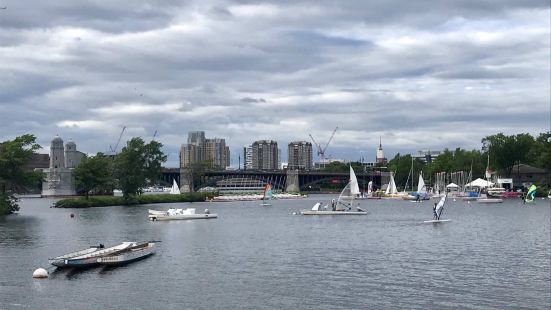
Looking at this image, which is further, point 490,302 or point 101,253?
point 101,253

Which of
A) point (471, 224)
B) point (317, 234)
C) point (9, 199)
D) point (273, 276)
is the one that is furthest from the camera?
point (9, 199)

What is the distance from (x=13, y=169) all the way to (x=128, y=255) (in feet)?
335

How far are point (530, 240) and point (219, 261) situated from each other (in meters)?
44.9

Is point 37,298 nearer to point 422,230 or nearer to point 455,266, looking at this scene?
point 455,266

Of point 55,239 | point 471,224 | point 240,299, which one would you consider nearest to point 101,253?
point 240,299

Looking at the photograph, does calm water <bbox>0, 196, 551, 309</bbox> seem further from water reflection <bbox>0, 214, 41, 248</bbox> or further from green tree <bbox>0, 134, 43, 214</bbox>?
green tree <bbox>0, 134, 43, 214</bbox>

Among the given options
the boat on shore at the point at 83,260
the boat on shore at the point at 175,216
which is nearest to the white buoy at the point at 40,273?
the boat on shore at the point at 83,260

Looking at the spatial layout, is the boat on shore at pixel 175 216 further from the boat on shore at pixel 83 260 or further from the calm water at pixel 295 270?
the boat on shore at pixel 83 260

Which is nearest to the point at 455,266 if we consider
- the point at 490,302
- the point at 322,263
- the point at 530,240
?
the point at 322,263

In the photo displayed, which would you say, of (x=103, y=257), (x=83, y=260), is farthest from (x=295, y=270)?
(x=83, y=260)

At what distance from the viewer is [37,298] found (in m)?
57.9

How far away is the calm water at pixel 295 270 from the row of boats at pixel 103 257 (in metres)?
1.28

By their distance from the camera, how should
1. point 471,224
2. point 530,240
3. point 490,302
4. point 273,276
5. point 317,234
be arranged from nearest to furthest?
point 490,302 < point 273,276 < point 530,240 < point 317,234 < point 471,224

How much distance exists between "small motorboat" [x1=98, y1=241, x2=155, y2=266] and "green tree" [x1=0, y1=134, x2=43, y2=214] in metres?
93.3
